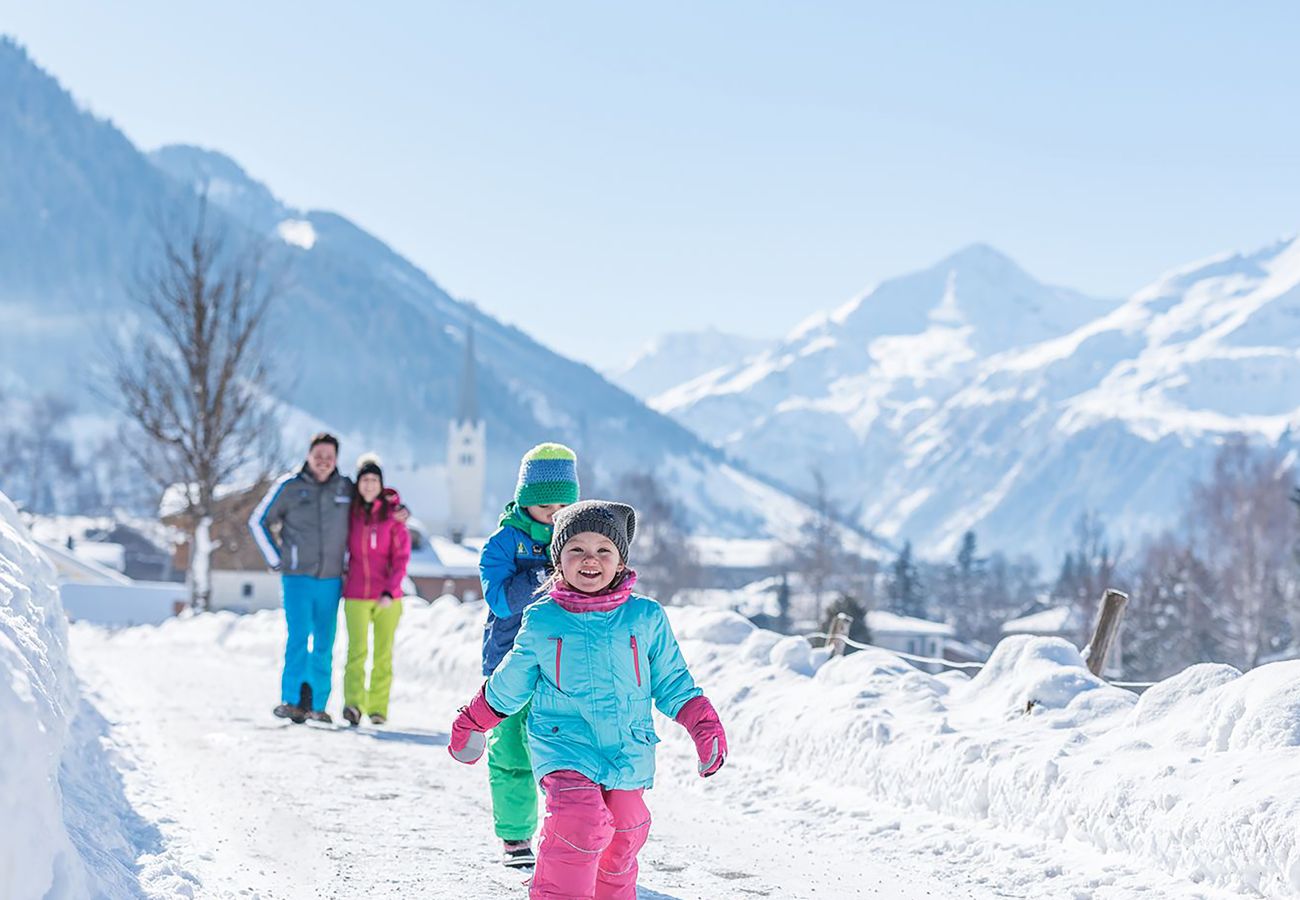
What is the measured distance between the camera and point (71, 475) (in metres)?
146

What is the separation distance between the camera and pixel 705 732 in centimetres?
459

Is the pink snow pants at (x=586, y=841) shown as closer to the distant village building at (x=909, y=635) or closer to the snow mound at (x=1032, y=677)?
the snow mound at (x=1032, y=677)

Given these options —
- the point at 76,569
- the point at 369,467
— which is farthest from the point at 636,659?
the point at 76,569

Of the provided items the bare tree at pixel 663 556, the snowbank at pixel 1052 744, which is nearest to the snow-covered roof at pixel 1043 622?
the bare tree at pixel 663 556

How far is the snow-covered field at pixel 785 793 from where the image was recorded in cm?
495

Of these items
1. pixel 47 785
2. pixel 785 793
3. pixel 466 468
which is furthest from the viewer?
pixel 466 468

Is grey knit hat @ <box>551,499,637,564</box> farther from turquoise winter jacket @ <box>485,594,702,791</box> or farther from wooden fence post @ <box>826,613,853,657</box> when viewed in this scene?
wooden fence post @ <box>826,613,853,657</box>

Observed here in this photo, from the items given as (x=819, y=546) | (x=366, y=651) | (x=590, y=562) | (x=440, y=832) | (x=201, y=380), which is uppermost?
(x=201, y=380)

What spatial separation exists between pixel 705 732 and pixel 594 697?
388 mm

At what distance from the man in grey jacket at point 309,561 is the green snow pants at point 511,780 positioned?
14.3 ft

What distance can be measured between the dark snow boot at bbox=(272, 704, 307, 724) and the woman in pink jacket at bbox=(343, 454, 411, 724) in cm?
30

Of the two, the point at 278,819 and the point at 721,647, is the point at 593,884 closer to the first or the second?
the point at 278,819

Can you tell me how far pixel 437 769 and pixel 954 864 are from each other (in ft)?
11.0

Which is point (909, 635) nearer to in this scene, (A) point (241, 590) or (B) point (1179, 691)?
(A) point (241, 590)
